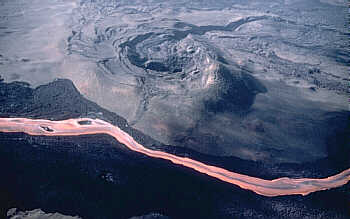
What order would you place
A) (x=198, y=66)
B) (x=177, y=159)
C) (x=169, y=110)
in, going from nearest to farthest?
(x=177, y=159) → (x=169, y=110) → (x=198, y=66)

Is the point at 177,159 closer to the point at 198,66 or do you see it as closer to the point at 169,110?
the point at 169,110

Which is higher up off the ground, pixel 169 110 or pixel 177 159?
pixel 169 110

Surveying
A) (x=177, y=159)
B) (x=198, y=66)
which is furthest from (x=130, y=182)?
(x=198, y=66)

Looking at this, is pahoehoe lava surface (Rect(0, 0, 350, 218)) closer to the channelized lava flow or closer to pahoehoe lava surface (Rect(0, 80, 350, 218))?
pahoehoe lava surface (Rect(0, 80, 350, 218))

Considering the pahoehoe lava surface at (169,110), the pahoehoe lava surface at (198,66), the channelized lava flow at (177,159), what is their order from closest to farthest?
the pahoehoe lava surface at (169,110), the channelized lava flow at (177,159), the pahoehoe lava surface at (198,66)

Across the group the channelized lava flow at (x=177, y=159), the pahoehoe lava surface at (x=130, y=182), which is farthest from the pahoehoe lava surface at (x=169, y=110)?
the channelized lava flow at (x=177, y=159)

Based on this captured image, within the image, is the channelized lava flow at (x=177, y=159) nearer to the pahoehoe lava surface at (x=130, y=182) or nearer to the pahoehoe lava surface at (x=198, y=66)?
the pahoehoe lava surface at (x=130, y=182)

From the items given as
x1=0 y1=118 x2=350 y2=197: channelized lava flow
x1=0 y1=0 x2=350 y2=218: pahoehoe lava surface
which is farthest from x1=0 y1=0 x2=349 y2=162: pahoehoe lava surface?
x1=0 y1=118 x2=350 y2=197: channelized lava flow

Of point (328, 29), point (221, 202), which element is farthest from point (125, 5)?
point (221, 202)

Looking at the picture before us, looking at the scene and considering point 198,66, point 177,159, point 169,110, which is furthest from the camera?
point 198,66
